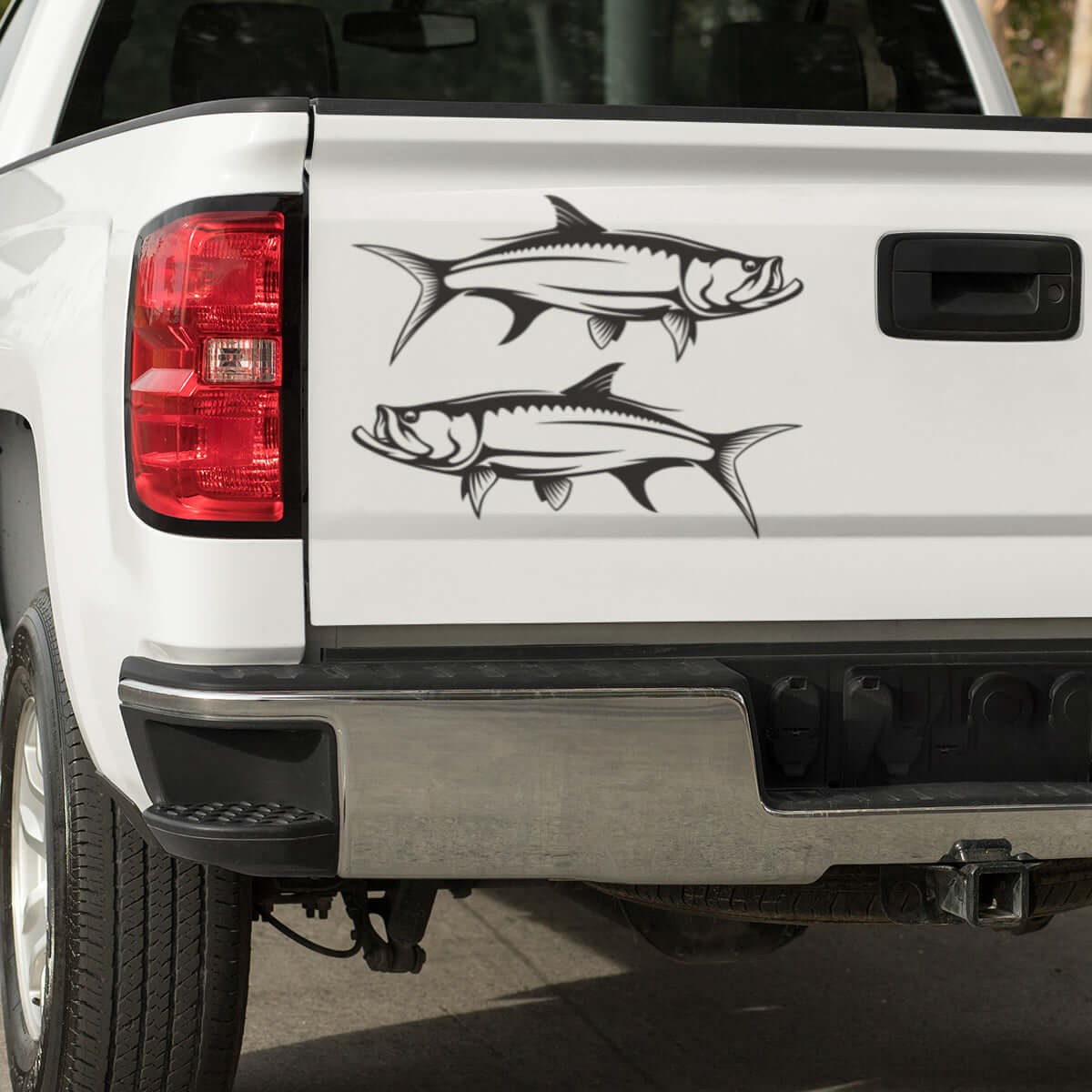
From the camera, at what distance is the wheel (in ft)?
9.36

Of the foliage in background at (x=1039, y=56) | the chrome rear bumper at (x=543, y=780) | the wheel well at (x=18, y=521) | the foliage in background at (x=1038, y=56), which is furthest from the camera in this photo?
the foliage in background at (x=1039, y=56)

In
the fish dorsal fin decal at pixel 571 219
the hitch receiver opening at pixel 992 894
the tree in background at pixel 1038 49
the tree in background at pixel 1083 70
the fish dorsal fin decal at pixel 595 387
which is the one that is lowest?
the hitch receiver opening at pixel 992 894

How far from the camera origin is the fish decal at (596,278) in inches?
96.5

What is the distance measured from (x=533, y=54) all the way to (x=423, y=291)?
3113 millimetres

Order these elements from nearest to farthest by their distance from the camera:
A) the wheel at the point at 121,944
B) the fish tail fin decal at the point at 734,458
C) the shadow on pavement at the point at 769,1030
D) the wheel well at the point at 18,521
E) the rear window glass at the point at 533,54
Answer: the fish tail fin decal at the point at 734,458 < the wheel at the point at 121,944 < the wheel well at the point at 18,521 < the shadow on pavement at the point at 769,1030 < the rear window glass at the point at 533,54

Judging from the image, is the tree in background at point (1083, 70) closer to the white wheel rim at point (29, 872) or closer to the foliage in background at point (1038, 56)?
the foliage in background at point (1038, 56)

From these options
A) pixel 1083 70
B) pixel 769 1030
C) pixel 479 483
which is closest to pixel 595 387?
pixel 479 483

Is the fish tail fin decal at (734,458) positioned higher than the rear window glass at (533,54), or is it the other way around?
the rear window glass at (533,54)

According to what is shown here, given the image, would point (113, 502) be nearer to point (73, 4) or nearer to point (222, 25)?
point (73, 4)

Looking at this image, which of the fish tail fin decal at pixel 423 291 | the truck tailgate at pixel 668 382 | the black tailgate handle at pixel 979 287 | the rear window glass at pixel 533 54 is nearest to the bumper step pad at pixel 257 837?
the truck tailgate at pixel 668 382

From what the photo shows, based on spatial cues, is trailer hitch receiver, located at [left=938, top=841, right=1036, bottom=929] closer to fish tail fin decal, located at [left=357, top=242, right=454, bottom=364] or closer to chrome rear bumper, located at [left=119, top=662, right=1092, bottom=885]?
chrome rear bumper, located at [left=119, top=662, right=1092, bottom=885]

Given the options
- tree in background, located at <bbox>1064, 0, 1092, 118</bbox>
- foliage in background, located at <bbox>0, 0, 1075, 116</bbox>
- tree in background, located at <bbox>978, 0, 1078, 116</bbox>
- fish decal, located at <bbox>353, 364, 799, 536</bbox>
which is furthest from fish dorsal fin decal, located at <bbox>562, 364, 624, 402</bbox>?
foliage in background, located at <bbox>0, 0, 1075, 116</bbox>

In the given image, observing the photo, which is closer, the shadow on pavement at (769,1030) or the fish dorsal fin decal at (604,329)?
the fish dorsal fin decal at (604,329)

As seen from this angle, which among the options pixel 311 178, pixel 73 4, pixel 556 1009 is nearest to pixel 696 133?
pixel 311 178
